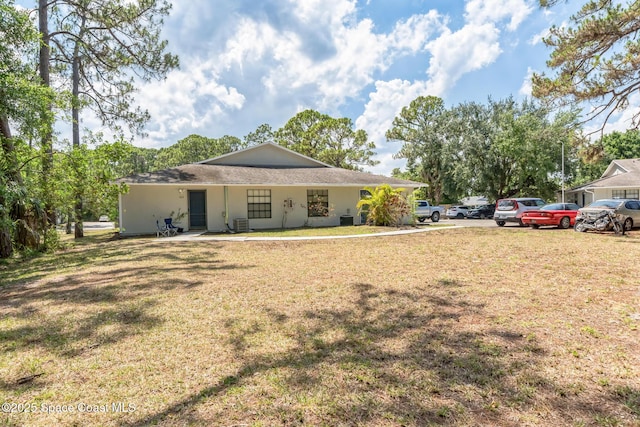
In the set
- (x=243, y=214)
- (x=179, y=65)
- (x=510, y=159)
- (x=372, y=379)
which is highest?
(x=179, y=65)

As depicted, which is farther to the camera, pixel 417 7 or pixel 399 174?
pixel 399 174

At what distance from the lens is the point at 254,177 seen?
1748cm

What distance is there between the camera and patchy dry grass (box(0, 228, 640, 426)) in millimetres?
2523

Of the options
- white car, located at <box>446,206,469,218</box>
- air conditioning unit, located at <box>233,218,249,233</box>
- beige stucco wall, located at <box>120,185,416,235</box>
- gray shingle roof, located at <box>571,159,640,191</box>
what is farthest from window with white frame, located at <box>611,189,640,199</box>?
air conditioning unit, located at <box>233,218,249,233</box>

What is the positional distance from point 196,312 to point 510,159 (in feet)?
109

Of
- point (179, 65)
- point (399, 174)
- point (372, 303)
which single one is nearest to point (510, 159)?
point (399, 174)

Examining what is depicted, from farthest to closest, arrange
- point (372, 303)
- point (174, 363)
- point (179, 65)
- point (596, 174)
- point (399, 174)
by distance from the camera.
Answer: point (399, 174) → point (596, 174) → point (179, 65) → point (372, 303) → point (174, 363)

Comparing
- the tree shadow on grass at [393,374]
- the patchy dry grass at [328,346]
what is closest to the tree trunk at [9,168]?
the patchy dry grass at [328,346]

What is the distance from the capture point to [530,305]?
477 cm

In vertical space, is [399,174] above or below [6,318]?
above

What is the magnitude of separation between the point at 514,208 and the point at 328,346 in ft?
57.5

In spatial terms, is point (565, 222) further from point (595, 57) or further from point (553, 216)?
point (595, 57)

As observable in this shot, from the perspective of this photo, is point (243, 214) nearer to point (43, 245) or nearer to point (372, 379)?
point (43, 245)

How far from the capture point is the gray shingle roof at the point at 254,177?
15.8 metres
